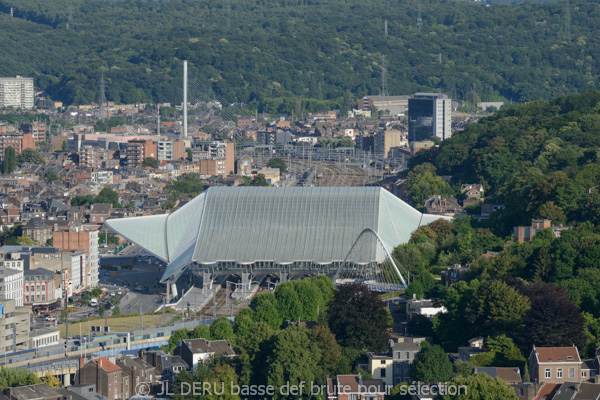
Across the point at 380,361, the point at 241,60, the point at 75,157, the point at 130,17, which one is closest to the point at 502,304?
the point at 380,361

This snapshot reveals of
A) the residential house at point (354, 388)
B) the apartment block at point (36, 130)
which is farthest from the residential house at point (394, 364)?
the apartment block at point (36, 130)

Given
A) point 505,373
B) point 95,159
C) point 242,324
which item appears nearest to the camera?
point 505,373

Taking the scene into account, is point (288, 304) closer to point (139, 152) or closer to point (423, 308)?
point (423, 308)

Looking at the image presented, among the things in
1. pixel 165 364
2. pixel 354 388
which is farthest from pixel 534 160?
pixel 354 388

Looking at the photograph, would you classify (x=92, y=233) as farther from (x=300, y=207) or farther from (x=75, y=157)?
(x=75, y=157)

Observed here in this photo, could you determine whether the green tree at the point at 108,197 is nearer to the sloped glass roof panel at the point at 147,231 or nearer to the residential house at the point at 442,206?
the residential house at the point at 442,206

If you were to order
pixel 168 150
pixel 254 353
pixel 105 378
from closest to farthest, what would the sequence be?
pixel 105 378, pixel 254 353, pixel 168 150
